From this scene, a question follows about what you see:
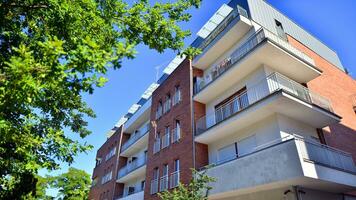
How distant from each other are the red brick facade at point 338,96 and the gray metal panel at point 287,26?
2.59 ft

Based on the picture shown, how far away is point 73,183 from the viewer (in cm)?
4066

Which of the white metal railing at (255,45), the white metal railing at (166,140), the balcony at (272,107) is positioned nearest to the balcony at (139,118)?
the white metal railing at (166,140)

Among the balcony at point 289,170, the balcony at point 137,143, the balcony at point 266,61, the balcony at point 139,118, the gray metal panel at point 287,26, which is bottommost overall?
the balcony at point 289,170

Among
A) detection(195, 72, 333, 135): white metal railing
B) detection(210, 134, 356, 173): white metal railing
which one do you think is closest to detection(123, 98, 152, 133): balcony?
detection(195, 72, 333, 135): white metal railing

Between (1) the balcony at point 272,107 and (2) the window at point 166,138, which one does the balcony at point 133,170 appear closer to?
(2) the window at point 166,138

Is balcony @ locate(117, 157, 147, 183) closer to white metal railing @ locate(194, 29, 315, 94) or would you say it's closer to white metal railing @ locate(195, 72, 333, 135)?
white metal railing @ locate(195, 72, 333, 135)

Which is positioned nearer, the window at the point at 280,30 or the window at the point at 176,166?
the window at the point at 280,30

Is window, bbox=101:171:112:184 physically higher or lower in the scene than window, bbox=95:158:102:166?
lower

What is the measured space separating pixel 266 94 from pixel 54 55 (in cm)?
990

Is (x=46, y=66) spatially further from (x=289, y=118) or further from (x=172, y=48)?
(x=289, y=118)

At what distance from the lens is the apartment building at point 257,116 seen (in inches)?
375

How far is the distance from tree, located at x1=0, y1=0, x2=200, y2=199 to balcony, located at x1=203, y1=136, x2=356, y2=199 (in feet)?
17.6

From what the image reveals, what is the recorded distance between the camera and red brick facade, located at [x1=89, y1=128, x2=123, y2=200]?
1057 inches

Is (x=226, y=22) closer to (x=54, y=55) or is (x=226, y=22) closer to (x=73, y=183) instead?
(x=54, y=55)
